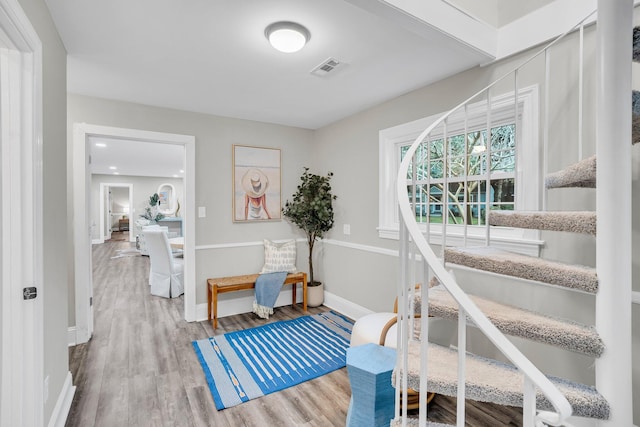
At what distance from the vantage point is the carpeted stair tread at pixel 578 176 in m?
1.34

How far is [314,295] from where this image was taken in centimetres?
395

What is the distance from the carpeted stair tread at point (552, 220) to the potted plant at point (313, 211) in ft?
7.56

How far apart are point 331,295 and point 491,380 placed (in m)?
2.83

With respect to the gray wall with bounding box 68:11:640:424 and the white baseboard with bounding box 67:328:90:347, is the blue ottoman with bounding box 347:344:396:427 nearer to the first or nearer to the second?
the gray wall with bounding box 68:11:640:424

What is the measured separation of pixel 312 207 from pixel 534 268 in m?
2.65

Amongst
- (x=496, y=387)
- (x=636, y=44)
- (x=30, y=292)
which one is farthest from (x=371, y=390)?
(x=636, y=44)

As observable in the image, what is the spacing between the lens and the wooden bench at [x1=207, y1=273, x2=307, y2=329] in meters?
3.35

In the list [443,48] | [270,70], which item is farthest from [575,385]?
[270,70]

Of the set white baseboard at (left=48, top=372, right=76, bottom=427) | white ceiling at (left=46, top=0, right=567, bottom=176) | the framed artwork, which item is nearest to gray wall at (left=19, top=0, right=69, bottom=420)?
white baseboard at (left=48, top=372, right=76, bottom=427)

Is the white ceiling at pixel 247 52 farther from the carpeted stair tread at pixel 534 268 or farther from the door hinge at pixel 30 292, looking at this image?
the door hinge at pixel 30 292

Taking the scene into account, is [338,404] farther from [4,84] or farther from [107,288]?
[107,288]

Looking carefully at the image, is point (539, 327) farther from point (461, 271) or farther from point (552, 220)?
point (461, 271)

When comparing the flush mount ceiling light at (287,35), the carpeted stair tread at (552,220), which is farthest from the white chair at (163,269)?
the carpeted stair tread at (552,220)

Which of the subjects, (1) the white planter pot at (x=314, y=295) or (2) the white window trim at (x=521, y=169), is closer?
(2) the white window trim at (x=521, y=169)
